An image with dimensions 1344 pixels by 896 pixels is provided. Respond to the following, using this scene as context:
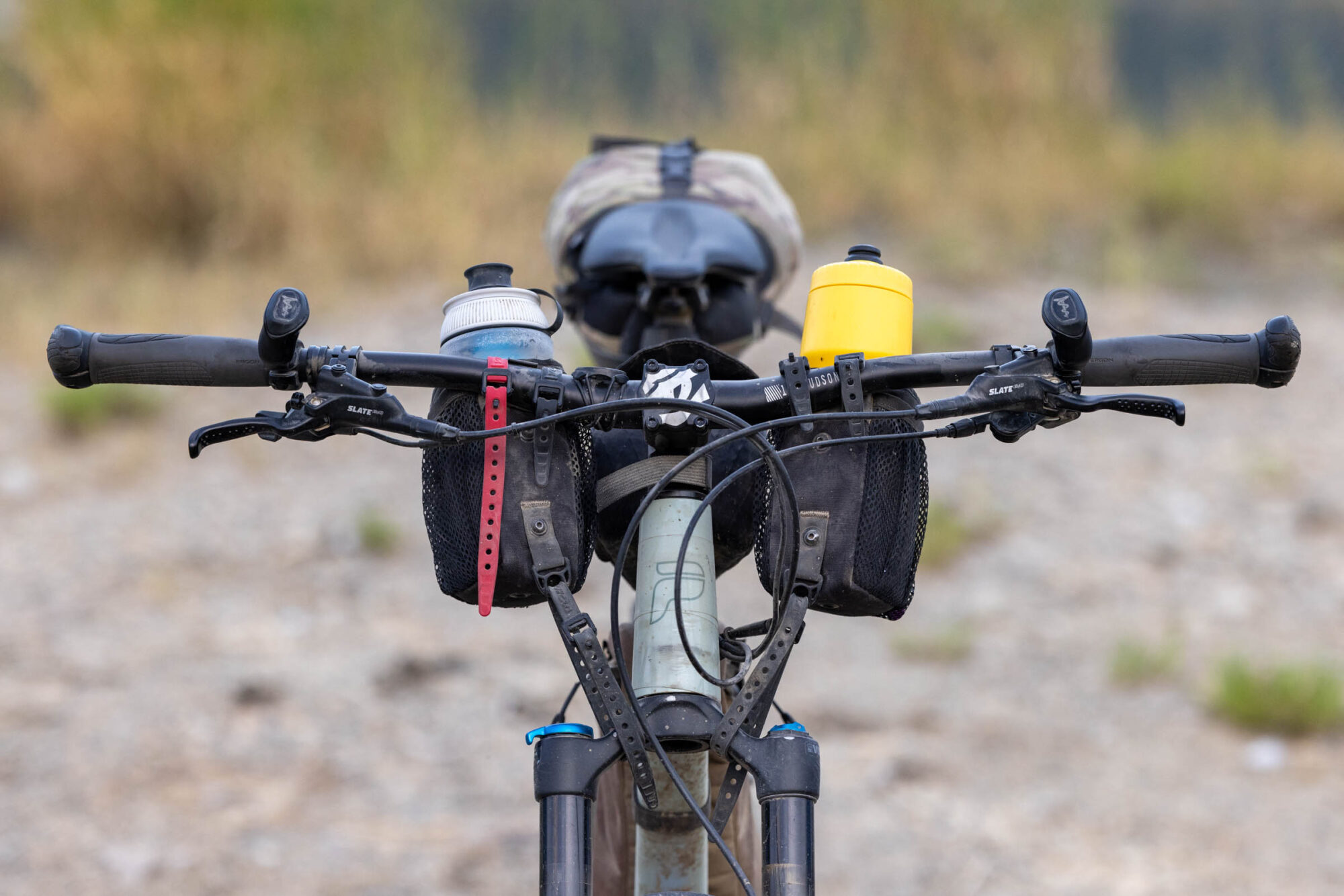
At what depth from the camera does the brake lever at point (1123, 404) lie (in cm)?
133

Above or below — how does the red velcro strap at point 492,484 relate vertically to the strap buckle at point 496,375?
below

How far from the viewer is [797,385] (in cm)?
140

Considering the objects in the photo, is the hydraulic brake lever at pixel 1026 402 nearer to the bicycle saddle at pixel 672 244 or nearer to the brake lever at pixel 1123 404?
the brake lever at pixel 1123 404

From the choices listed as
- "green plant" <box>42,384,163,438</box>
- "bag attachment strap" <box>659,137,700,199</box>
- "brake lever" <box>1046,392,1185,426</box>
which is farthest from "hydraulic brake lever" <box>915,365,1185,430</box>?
"green plant" <box>42,384,163,438</box>

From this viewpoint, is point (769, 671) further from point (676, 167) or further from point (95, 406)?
point (95, 406)

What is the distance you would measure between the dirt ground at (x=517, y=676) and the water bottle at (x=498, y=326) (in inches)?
95.2

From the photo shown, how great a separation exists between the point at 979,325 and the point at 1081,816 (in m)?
3.03

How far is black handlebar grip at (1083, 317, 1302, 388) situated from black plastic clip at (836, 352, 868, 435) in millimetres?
226

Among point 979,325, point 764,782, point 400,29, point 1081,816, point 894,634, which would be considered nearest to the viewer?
point 764,782

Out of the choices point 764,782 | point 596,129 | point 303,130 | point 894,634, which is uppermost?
point 596,129

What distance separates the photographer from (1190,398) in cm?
622

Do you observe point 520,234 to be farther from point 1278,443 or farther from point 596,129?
point 1278,443

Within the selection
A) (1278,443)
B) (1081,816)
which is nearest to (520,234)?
(1278,443)

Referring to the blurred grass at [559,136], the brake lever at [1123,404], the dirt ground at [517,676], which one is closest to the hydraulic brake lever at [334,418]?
the brake lever at [1123,404]
